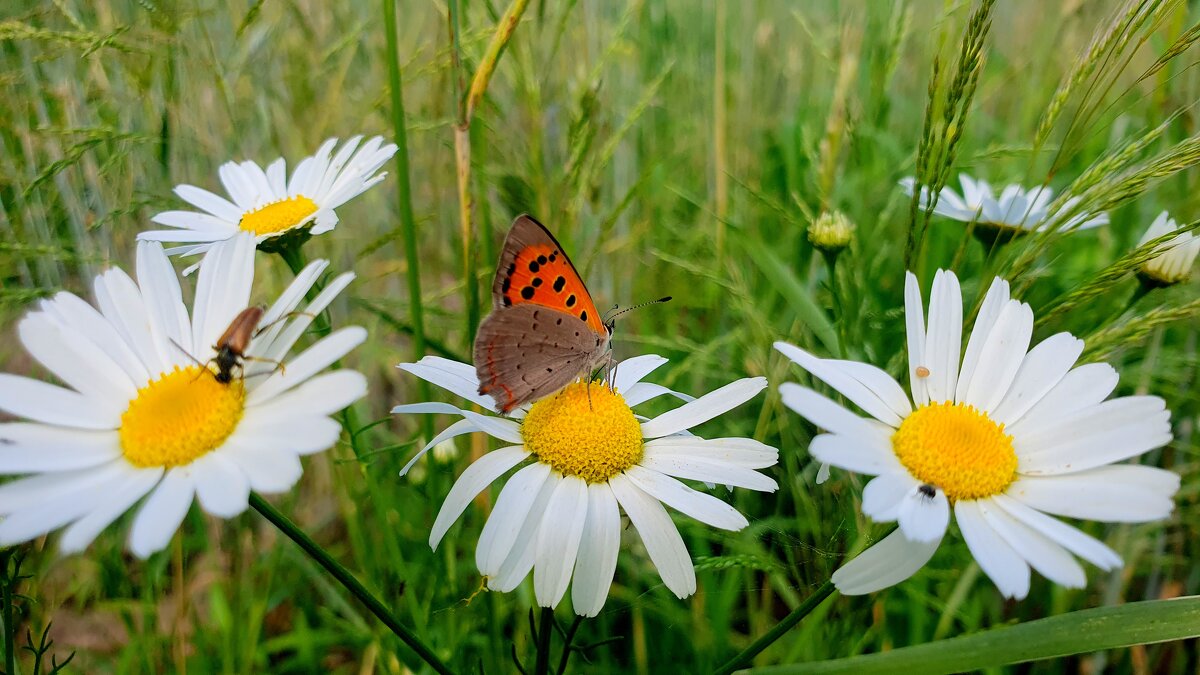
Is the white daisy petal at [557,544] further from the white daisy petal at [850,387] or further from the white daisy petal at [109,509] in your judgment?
the white daisy petal at [109,509]

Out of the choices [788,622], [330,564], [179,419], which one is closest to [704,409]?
[788,622]

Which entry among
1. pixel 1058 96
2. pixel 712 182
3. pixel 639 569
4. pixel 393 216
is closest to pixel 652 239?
pixel 712 182

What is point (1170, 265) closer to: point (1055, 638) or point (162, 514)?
point (1055, 638)

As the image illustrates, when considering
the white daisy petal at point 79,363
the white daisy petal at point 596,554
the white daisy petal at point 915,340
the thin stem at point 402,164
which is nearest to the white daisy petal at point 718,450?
the white daisy petal at point 596,554

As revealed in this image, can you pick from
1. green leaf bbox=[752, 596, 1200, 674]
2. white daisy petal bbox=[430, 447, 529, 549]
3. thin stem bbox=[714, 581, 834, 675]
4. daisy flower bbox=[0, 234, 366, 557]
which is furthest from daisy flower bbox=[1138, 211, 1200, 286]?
daisy flower bbox=[0, 234, 366, 557]

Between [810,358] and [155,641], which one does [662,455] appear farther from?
[155,641]
